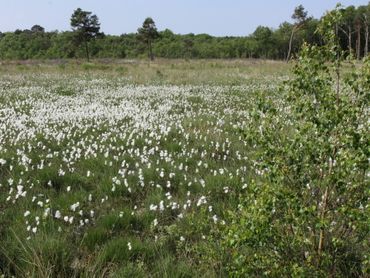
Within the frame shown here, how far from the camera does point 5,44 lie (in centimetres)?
11681

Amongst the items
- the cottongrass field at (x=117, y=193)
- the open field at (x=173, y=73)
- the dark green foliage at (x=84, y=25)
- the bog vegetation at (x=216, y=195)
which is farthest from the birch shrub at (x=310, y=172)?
the dark green foliage at (x=84, y=25)

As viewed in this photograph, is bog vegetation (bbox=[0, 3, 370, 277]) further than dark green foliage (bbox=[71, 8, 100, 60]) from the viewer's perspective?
No

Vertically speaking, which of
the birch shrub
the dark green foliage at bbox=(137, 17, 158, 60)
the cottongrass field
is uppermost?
the dark green foliage at bbox=(137, 17, 158, 60)

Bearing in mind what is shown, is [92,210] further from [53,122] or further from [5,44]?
[5,44]

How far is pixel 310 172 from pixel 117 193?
3794 millimetres

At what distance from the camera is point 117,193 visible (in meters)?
6.86

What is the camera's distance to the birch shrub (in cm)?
349

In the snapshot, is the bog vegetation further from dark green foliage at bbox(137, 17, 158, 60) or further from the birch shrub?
dark green foliage at bbox(137, 17, 158, 60)

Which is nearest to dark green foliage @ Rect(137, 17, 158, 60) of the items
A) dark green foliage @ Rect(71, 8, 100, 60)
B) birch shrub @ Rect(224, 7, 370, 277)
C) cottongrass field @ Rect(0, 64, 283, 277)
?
dark green foliage @ Rect(71, 8, 100, 60)

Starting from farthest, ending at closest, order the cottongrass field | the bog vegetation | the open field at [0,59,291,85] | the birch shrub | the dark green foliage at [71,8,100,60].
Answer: the dark green foliage at [71,8,100,60]
the open field at [0,59,291,85]
the cottongrass field
the bog vegetation
the birch shrub

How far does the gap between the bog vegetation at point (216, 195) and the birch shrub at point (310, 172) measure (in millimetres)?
13

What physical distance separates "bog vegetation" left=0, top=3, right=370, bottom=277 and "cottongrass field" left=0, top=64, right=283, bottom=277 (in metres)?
0.02

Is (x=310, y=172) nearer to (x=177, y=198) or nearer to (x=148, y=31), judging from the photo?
(x=177, y=198)

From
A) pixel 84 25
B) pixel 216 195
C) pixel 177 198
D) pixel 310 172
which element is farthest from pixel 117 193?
pixel 84 25
